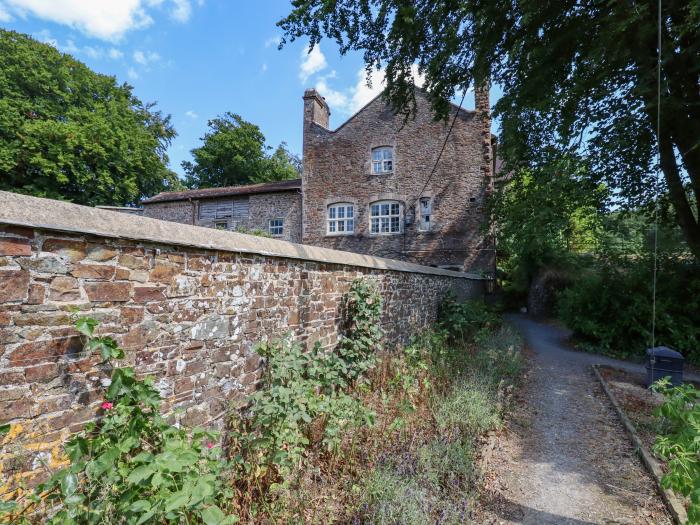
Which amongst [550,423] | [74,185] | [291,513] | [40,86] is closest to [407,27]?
[550,423]

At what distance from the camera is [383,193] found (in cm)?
1772

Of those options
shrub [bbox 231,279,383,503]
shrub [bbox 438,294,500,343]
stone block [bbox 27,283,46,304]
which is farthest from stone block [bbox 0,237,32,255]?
shrub [bbox 438,294,500,343]

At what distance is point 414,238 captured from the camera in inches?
672

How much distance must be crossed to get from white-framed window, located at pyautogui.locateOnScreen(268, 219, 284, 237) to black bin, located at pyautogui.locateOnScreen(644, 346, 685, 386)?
16340 millimetres

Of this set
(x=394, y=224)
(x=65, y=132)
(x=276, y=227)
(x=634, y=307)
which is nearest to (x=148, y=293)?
(x=634, y=307)

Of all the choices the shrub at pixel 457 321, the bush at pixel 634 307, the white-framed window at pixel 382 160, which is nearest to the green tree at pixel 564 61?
the bush at pixel 634 307

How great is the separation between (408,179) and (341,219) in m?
4.02

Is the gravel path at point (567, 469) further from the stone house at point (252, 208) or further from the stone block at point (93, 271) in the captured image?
the stone house at point (252, 208)

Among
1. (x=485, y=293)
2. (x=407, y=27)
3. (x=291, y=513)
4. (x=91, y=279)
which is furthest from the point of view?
(x=485, y=293)

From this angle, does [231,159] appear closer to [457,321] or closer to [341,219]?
[341,219]

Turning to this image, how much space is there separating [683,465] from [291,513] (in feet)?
8.90

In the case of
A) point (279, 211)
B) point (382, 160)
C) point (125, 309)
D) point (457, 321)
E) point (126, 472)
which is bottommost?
point (457, 321)

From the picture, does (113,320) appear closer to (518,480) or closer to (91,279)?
(91,279)

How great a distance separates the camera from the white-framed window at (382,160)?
17.8 metres
